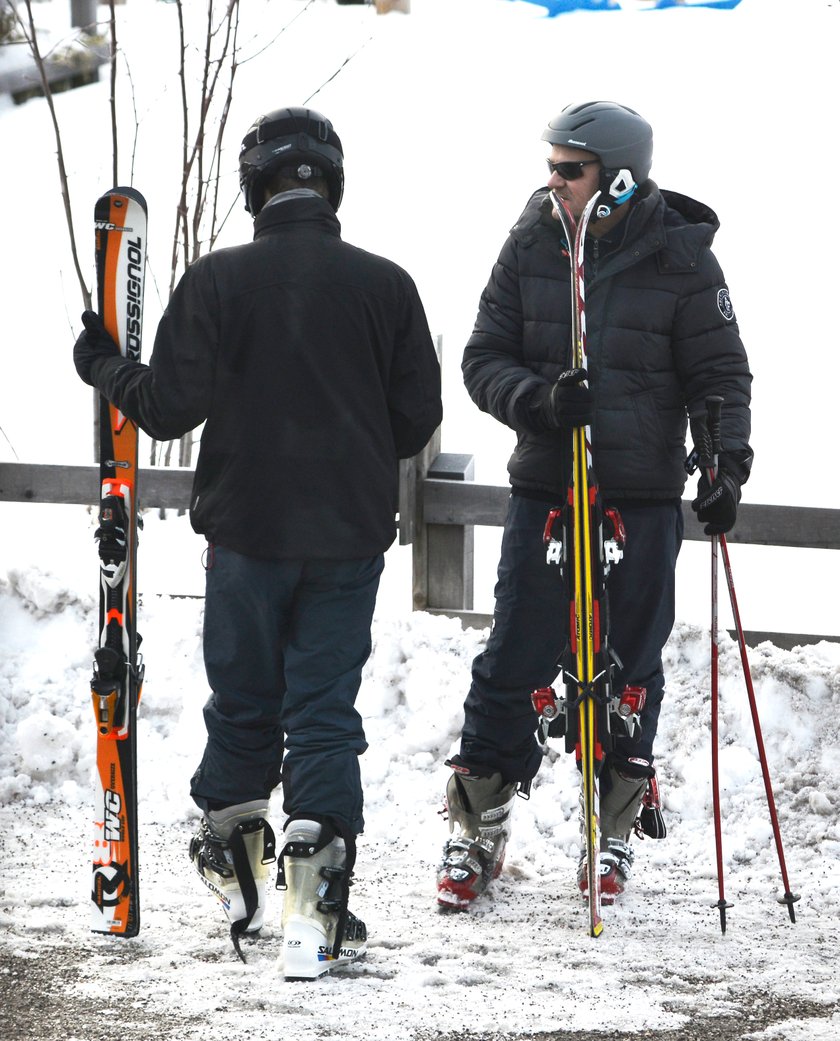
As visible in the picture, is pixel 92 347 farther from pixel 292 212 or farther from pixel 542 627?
pixel 542 627

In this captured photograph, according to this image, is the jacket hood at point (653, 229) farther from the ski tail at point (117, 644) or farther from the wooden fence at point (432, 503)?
the wooden fence at point (432, 503)

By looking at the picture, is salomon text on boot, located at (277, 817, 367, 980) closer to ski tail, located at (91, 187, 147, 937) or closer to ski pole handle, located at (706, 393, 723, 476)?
ski tail, located at (91, 187, 147, 937)

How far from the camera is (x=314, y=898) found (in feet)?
11.2

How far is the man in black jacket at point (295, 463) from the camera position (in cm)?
335

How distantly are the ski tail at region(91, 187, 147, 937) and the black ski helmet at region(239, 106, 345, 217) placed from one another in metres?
0.55

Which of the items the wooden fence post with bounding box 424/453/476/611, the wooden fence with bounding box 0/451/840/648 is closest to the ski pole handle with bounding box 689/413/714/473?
the wooden fence with bounding box 0/451/840/648

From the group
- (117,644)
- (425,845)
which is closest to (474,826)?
(425,845)

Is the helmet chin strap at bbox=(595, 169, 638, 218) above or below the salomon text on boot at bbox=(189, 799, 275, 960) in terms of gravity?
above

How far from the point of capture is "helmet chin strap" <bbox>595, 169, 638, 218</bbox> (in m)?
3.68

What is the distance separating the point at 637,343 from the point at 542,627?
0.87 metres

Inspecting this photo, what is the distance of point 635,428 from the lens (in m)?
3.77

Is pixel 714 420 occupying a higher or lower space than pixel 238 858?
higher

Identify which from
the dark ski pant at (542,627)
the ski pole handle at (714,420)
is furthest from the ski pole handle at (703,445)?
the dark ski pant at (542,627)

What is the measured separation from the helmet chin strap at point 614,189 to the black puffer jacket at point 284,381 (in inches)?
24.5
